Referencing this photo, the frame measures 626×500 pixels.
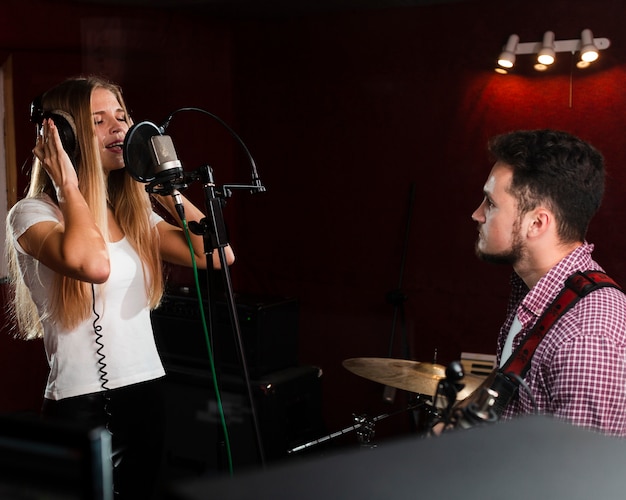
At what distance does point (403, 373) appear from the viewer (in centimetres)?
261

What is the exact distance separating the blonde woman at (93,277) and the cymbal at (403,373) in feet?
2.67

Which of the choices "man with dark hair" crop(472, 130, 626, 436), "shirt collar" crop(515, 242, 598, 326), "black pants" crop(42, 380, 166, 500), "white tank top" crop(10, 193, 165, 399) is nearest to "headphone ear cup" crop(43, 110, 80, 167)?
"white tank top" crop(10, 193, 165, 399)

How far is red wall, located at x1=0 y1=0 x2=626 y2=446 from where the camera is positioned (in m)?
3.74

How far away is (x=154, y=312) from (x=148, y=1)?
62.8 inches

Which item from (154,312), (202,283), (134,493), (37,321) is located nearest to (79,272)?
(37,321)

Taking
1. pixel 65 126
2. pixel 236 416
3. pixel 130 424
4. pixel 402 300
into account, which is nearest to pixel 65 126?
pixel 65 126

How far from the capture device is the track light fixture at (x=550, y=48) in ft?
11.7

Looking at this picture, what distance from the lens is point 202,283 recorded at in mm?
3826

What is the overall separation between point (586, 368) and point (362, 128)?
2907 millimetres

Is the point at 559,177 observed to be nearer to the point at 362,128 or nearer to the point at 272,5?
the point at 362,128

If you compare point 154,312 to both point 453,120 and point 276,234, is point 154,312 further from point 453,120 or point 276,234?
point 453,120

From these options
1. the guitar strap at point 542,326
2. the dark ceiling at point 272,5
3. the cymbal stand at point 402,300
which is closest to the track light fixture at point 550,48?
the dark ceiling at point 272,5

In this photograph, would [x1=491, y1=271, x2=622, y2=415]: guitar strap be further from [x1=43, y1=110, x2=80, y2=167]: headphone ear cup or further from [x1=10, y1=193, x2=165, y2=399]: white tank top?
[x1=43, y1=110, x2=80, y2=167]: headphone ear cup

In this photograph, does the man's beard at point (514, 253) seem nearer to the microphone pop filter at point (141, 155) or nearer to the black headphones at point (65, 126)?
the microphone pop filter at point (141, 155)
